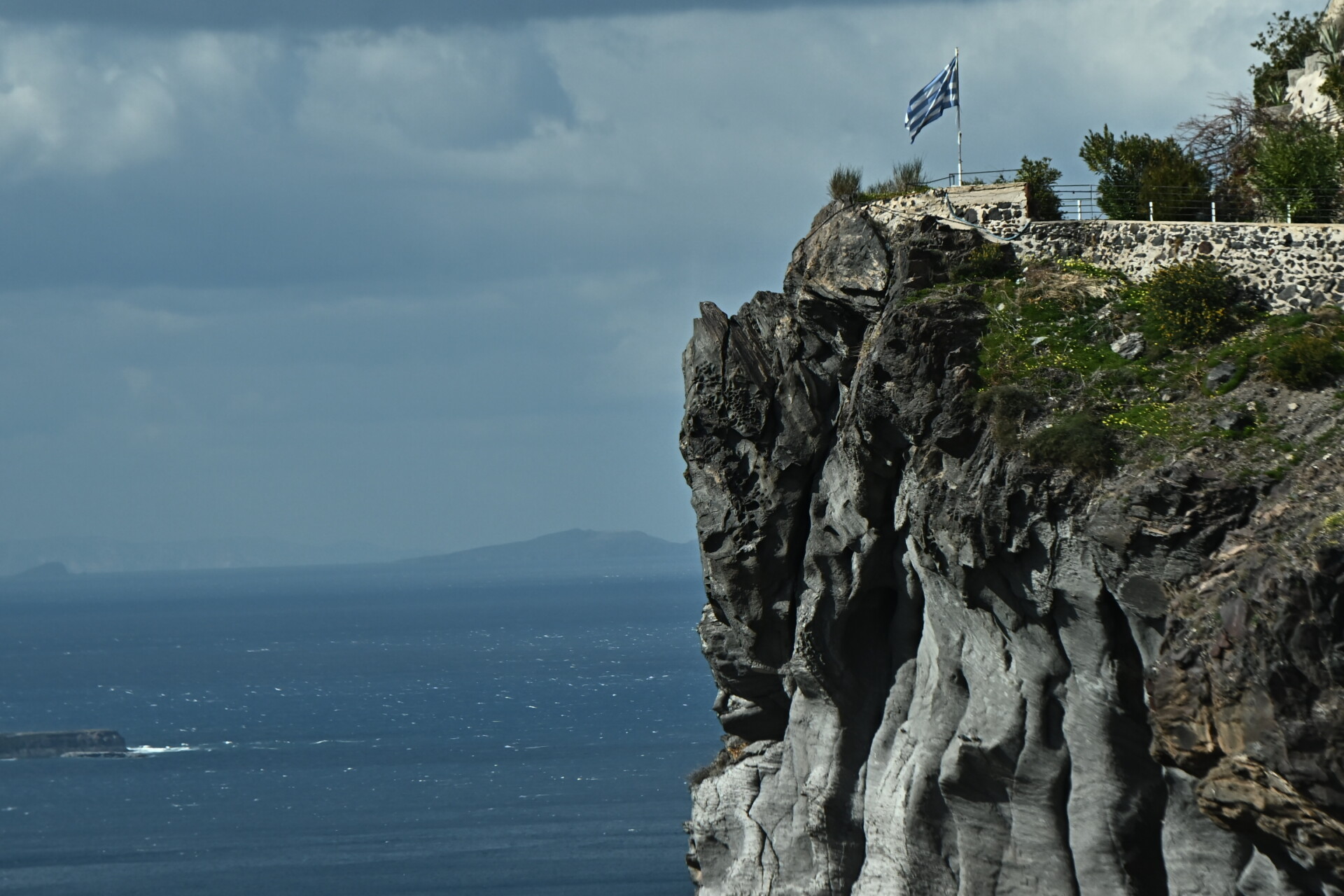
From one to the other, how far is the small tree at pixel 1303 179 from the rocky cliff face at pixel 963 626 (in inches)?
328

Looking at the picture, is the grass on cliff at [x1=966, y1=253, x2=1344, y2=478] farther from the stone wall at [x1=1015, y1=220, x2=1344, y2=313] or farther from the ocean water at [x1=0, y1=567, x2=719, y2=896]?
the ocean water at [x1=0, y1=567, x2=719, y2=896]

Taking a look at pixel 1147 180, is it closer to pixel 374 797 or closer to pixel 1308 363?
pixel 1308 363

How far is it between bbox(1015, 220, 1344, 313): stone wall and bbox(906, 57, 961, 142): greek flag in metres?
6.45

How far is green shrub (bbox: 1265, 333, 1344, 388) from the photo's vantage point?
3347 cm

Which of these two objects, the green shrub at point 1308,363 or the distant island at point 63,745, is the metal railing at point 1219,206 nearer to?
the green shrub at point 1308,363

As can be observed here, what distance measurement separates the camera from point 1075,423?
34812mm

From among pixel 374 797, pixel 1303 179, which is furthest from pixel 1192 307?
pixel 374 797

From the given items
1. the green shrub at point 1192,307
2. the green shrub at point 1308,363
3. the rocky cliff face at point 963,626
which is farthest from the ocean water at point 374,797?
the green shrub at point 1308,363

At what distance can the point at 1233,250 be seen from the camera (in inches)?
1565

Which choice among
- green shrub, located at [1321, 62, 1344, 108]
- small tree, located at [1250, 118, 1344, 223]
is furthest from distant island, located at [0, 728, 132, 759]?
small tree, located at [1250, 118, 1344, 223]

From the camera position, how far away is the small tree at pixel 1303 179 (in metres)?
43.0

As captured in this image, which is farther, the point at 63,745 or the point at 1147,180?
the point at 63,745

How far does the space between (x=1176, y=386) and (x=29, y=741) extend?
153 meters

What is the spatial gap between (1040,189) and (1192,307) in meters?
10.7
